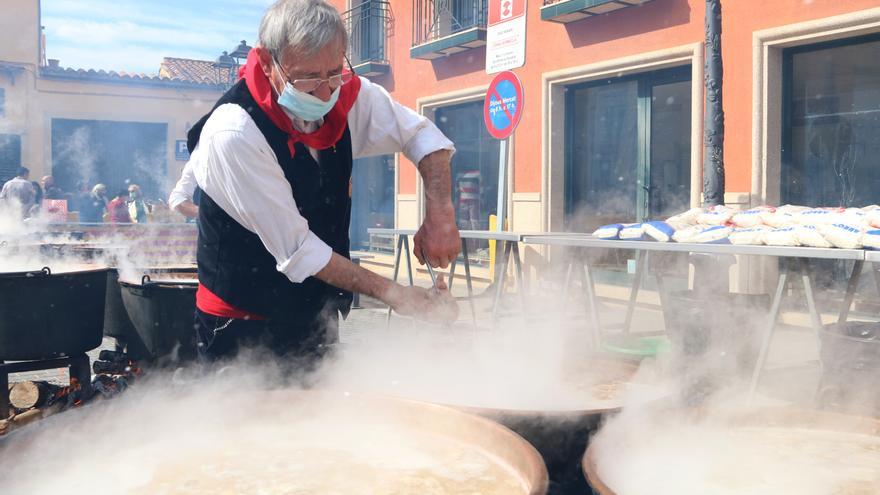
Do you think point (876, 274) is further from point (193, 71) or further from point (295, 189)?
point (193, 71)

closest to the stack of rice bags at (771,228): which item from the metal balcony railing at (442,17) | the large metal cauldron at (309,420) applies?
the large metal cauldron at (309,420)

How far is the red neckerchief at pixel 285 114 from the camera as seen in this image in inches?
77.5

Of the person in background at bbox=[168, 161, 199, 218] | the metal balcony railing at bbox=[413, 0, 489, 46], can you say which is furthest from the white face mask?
the metal balcony railing at bbox=[413, 0, 489, 46]

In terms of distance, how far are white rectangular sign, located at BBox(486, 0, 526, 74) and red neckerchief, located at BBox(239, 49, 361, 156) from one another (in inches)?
184

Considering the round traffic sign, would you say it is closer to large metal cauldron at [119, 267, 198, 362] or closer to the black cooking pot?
large metal cauldron at [119, 267, 198, 362]

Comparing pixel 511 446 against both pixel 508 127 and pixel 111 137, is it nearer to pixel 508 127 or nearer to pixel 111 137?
pixel 508 127

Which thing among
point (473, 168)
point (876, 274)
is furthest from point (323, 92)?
point (473, 168)

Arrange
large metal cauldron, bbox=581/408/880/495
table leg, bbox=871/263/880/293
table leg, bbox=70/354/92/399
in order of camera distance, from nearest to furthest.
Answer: large metal cauldron, bbox=581/408/880/495, table leg, bbox=70/354/92/399, table leg, bbox=871/263/880/293

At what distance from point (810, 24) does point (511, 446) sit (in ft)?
21.9

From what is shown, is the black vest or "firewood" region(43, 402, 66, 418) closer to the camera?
the black vest

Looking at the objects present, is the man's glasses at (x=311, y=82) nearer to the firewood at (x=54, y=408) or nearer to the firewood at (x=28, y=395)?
the firewood at (x=54, y=408)

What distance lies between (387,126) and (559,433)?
4.02 ft

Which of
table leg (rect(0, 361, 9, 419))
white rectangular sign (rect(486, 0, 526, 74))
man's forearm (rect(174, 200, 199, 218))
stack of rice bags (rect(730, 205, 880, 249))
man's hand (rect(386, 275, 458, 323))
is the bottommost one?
table leg (rect(0, 361, 9, 419))

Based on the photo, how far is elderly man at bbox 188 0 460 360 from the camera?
185 cm
